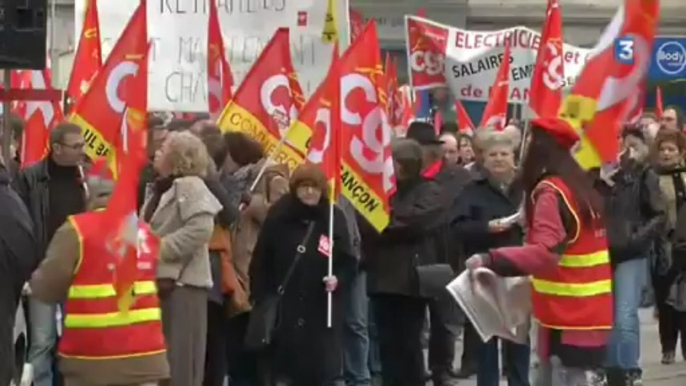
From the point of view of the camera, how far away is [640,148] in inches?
474

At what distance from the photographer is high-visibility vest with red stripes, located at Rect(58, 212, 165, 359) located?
7.65 m

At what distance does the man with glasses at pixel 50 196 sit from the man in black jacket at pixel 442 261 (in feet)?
8.02

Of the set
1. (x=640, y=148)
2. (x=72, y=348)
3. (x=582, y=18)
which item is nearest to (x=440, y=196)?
(x=640, y=148)

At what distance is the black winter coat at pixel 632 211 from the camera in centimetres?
1085

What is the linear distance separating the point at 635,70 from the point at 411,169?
9.55 ft

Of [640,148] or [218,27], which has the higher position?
[218,27]

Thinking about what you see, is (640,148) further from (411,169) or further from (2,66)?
(2,66)

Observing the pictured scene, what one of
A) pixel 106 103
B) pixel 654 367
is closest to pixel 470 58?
pixel 654 367

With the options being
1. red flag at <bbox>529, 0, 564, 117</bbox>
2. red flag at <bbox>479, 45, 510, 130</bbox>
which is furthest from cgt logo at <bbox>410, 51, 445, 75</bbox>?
red flag at <bbox>529, 0, 564, 117</bbox>

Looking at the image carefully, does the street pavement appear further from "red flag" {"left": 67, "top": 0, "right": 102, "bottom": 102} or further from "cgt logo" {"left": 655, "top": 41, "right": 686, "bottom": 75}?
"cgt logo" {"left": 655, "top": 41, "right": 686, "bottom": 75}

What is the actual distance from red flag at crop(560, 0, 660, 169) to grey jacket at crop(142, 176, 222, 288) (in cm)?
208

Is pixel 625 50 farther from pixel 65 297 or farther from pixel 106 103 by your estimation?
pixel 106 103

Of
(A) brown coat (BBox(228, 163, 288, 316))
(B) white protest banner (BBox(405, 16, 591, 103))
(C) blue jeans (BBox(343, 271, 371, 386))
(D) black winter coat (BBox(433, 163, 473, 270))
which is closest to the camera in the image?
(A) brown coat (BBox(228, 163, 288, 316))

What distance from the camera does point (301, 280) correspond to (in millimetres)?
10117
